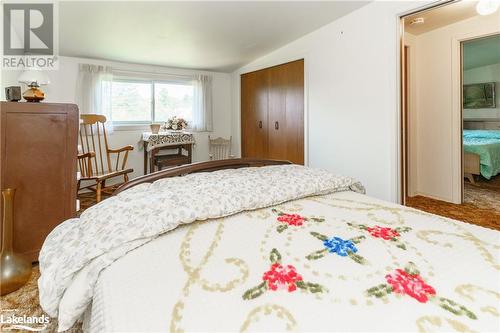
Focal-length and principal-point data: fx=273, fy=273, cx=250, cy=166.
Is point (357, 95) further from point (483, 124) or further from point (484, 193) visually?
point (483, 124)

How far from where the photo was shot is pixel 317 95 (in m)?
3.46

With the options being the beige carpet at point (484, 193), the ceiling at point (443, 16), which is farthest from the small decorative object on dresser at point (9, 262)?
the beige carpet at point (484, 193)

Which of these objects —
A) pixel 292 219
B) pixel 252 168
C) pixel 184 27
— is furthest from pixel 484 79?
pixel 292 219

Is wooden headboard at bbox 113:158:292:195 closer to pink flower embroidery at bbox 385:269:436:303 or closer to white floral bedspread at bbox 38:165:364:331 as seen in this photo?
white floral bedspread at bbox 38:165:364:331

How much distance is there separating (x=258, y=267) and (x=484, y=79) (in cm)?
761

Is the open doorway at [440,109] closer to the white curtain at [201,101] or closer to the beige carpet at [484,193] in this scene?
the beige carpet at [484,193]

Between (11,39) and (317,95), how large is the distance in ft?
11.6

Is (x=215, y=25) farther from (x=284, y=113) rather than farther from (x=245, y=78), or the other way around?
(x=245, y=78)

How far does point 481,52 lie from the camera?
4898mm

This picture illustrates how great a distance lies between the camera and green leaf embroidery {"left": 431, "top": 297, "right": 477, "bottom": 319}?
61 cm

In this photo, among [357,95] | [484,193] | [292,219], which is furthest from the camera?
[484,193]

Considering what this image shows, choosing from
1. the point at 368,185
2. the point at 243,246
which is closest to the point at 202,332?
the point at 243,246

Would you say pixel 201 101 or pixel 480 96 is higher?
pixel 480 96

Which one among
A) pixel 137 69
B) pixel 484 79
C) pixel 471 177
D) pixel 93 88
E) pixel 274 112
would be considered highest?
pixel 484 79
